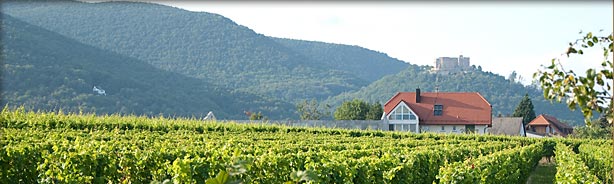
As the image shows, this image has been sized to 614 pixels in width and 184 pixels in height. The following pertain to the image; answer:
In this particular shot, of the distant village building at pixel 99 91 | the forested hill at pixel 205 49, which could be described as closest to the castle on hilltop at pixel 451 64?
Answer: the forested hill at pixel 205 49

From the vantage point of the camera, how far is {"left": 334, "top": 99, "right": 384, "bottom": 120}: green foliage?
217 feet

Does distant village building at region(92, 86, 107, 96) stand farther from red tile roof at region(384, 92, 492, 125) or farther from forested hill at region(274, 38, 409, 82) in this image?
forested hill at region(274, 38, 409, 82)

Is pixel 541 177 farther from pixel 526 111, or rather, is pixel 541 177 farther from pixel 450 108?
pixel 526 111

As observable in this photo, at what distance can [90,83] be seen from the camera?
6738 centimetres

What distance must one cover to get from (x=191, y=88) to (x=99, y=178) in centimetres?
7693

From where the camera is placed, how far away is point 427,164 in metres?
14.5

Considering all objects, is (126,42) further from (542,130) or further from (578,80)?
(578,80)

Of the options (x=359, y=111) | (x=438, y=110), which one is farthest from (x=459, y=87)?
(x=438, y=110)

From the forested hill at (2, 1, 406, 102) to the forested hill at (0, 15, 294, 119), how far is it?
17.4 m

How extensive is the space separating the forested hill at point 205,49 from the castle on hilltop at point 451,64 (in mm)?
13550

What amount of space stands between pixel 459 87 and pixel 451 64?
13.9 metres

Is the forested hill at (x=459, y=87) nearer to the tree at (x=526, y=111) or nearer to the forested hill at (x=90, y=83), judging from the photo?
the forested hill at (x=90, y=83)

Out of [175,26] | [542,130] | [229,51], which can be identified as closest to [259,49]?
[229,51]

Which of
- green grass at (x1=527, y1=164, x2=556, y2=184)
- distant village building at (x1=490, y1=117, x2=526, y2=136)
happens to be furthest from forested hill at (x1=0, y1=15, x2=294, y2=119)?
green grass at (x1=527, y1=164, x2=556, y2=184)
